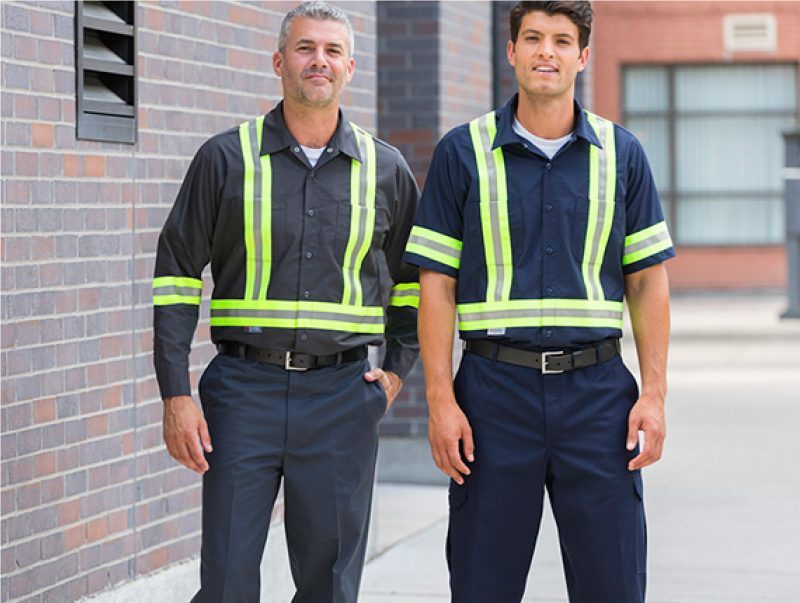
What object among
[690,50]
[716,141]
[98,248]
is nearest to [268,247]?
[98,248]

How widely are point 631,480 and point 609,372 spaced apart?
29cm

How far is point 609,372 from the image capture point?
4758 millimetres

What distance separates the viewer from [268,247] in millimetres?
4996

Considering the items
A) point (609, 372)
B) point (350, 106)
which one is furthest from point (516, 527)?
point (350, 106)

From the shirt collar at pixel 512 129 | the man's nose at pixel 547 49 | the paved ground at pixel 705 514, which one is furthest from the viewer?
the paved ground at pixel 705 514

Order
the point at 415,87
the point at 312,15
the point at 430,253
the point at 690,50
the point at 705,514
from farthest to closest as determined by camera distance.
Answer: the point at 690,50 < the point at 415,87 < the point at 705,514 < the point at 312,15 < the point at 430,253

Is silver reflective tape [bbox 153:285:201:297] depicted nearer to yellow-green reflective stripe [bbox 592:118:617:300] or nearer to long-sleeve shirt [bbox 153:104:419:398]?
long-sleeve shirt [bbox 153:104:419:398]

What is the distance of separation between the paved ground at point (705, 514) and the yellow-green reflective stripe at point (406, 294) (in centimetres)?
223

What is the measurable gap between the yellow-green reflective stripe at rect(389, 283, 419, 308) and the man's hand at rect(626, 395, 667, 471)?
3.03 feet

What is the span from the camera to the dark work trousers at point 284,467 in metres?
4.91

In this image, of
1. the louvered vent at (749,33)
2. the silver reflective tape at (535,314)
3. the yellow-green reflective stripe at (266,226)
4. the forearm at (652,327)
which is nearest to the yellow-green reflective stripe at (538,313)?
the silver reflective tape at (535,314)

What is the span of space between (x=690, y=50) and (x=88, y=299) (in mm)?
23399

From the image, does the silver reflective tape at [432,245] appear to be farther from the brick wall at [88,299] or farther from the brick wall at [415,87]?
the brick wall at [415,87]

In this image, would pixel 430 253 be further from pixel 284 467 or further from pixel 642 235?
pixel 284 467
